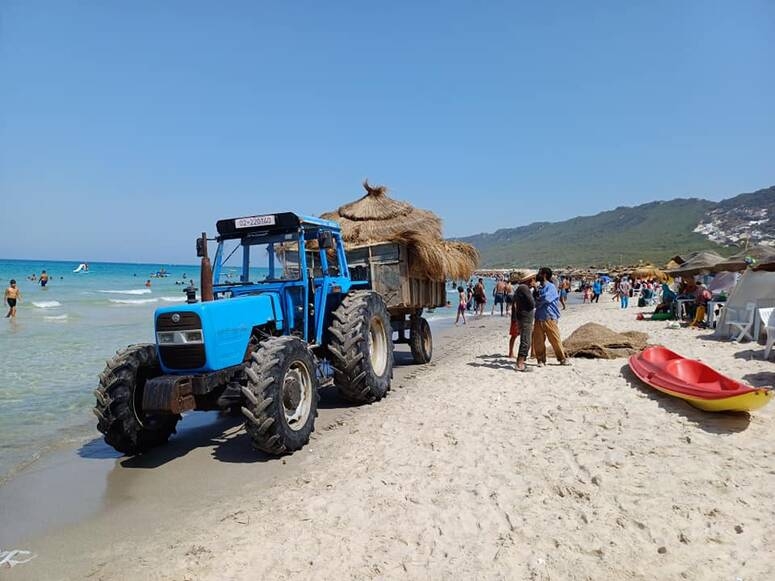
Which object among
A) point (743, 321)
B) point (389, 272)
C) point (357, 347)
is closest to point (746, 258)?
point (743, 321)

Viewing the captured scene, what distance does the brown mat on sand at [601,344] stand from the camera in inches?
364

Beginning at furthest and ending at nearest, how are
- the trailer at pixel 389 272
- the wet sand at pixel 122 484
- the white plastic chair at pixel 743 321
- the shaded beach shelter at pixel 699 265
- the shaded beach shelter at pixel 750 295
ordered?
the shaded beach shelter at pixel 699 265 < the shaded beach shelter at pixel 750 295 < the white plastic chair at pixel 743 321 < the trailer at pixel 389 272 < the wet sand at pixel 122 484

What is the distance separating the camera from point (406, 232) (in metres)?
9.03

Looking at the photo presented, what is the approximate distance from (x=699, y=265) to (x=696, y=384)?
12554 millimetres

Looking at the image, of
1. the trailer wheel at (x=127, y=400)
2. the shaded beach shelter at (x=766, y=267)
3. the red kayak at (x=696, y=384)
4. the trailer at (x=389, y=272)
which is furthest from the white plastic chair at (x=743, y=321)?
the trailer wheel at (x=127, y=400)

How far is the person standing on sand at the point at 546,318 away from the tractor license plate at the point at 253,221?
4.77 meters

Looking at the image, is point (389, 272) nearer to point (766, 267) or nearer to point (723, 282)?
point (766, 267)

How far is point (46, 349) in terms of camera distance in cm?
1293

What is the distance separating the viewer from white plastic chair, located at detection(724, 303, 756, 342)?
421 inches

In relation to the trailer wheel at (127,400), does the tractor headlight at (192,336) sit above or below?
above

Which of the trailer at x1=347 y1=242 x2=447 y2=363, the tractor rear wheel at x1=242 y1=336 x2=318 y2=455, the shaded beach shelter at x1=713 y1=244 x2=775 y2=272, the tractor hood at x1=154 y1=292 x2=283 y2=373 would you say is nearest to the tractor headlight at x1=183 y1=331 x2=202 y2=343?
the tractor hood at x1=154 y1=292 x2=283 y2=373

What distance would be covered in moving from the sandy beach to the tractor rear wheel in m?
0.28

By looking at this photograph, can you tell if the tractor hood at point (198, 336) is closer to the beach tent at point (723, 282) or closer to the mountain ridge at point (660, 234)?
the beach tent at point (723, 282)

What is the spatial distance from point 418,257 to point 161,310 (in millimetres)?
5105
